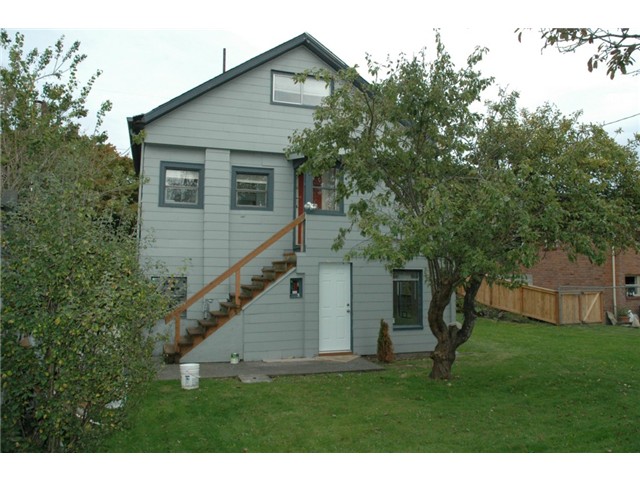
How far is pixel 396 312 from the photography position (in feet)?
43.5

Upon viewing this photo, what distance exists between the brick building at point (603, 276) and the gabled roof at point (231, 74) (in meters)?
14.0

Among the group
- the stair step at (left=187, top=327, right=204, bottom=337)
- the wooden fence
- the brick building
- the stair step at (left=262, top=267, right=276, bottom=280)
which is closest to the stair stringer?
the stair step at (left=187, top=327, right=204, bottom=337)

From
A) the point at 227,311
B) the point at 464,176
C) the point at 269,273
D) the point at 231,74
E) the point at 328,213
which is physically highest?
the point at 231,74

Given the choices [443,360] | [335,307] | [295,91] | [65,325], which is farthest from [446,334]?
[65,325]

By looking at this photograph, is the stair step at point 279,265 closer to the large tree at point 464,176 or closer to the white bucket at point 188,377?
the large tree at point 464,176

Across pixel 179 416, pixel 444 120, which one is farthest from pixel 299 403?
pixel 444 120

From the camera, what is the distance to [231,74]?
12.6 m

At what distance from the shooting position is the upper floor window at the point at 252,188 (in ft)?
42.5

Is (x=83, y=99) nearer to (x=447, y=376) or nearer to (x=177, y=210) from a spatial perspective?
(x=177, y=210)

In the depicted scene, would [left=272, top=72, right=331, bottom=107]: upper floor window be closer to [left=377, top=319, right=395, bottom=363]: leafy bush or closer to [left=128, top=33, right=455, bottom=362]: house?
[left=128, top=33, right=455, bottom=362]: house

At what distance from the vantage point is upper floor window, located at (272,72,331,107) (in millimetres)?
13266

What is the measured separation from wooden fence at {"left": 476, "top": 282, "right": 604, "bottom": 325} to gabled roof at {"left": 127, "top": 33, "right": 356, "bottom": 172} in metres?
11.7

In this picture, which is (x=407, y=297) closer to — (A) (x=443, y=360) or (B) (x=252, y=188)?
(A) (x=443, y=360)

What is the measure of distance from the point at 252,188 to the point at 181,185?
1725 mm
